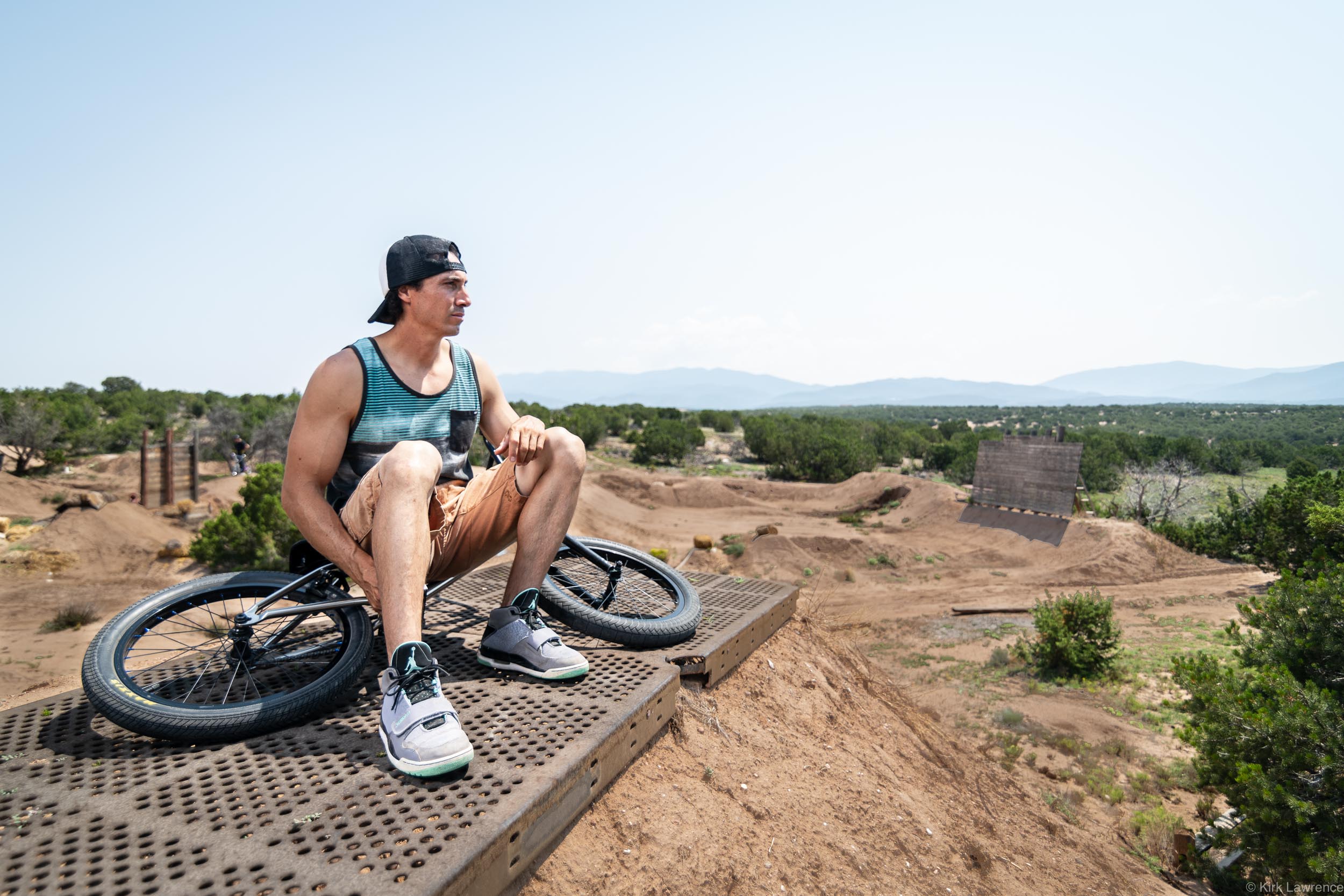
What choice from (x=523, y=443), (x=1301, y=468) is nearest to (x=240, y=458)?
(x=523, y=443)

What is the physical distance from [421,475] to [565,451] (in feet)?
1.96

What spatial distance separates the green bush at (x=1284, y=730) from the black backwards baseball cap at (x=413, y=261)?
4703 millimetres

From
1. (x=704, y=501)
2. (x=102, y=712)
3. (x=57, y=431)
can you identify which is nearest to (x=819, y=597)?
(x=704, y=501)

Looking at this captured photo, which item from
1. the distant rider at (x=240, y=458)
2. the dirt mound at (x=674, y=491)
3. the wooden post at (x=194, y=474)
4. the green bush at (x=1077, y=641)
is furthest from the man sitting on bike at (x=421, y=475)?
the distant rider at (x=240, y=458)

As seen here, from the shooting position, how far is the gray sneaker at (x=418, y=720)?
194cm

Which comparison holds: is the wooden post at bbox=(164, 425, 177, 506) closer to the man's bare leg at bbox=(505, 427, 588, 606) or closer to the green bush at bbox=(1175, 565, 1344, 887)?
the man's bare leg at bbox=(505, 427, 588, 606)

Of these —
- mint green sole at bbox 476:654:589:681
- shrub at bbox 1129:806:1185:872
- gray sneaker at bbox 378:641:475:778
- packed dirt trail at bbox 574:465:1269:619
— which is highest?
gray sneaker at bbox 378:641:475:778

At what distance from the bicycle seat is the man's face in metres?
1.04

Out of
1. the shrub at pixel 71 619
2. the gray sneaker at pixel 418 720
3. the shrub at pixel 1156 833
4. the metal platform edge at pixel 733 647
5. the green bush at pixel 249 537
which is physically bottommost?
the shrub at pixel 71 619

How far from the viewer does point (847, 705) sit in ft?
13.3

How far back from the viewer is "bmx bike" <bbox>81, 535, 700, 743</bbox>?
2.15 m

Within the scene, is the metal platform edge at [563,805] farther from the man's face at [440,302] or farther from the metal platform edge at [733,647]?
the man's face at [440,302]

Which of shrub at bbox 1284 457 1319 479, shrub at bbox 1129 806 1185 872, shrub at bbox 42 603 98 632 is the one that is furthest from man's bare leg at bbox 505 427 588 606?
shrub at bbox 1284 457 1319 479

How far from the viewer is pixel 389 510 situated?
2.29m
